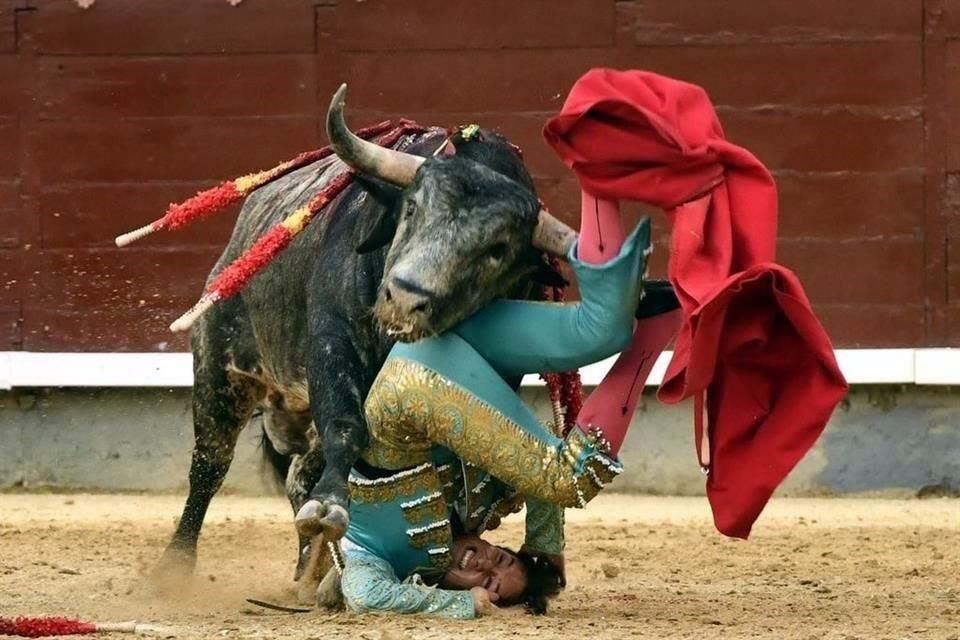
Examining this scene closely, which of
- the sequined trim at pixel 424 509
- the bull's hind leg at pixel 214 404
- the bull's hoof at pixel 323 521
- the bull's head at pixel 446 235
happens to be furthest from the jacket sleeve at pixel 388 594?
the bull's hind leg at pixel 214 404

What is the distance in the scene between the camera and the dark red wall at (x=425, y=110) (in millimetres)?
7715

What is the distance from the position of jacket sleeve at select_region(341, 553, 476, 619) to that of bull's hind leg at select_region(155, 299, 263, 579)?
Result: 3.89ft

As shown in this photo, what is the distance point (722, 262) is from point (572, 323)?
1.11 feet

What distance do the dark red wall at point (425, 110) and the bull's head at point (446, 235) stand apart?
9.80ft

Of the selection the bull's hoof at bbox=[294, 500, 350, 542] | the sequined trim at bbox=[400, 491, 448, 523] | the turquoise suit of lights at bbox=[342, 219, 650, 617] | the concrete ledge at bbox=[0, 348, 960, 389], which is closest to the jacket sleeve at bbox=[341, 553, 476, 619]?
the turquoise suit of lights at bbox=[342, 219, 650, 617]

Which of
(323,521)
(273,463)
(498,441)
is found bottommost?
(273,463)

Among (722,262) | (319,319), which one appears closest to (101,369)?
(319,319)

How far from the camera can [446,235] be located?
4496 millimetres

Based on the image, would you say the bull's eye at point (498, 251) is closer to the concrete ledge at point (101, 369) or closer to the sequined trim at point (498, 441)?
the sequined trim at point (498, 441)

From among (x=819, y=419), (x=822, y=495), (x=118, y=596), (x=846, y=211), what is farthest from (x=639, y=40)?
(x=819, y=419)

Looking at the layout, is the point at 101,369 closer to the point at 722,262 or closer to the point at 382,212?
the point at 382,212

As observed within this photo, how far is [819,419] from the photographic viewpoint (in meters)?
4.38

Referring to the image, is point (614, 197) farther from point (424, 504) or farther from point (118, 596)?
point (118, 596)

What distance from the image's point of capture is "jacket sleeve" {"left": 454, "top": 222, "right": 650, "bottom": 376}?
4.37m
